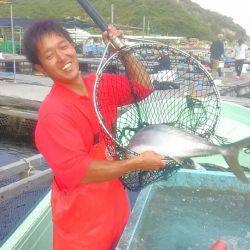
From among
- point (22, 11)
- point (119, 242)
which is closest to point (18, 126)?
point (119, 242)

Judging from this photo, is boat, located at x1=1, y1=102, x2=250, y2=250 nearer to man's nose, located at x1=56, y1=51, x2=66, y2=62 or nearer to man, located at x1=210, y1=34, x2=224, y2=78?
man's nose, located at x1=56, y1=51, x2=66, y2=62

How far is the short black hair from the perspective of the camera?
2504mm

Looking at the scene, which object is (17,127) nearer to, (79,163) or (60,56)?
(60,56)

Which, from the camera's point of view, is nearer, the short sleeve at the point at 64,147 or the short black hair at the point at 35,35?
the short sleeve at the point at 64,147

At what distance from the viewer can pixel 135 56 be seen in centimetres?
300

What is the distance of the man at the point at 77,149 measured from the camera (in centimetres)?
239

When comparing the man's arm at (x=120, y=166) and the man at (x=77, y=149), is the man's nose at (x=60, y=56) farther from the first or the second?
the man's arm at (x=120, y=166)

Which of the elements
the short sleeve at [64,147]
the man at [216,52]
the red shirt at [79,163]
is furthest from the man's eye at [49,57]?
the man at [216,52]

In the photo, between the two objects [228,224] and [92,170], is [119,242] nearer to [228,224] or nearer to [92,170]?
[92,170]

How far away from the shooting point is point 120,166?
2.39 meters

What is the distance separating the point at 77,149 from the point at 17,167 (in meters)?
4.08

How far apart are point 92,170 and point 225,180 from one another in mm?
2181

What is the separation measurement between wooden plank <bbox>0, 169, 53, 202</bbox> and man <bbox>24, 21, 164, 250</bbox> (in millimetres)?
2894

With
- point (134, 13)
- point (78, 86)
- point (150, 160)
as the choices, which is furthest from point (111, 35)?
point (134, 13)
